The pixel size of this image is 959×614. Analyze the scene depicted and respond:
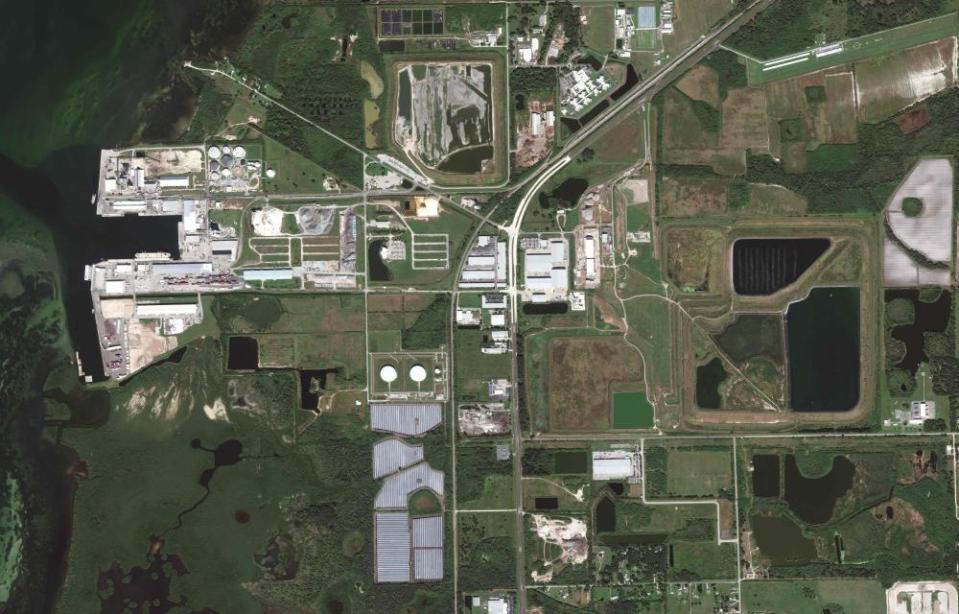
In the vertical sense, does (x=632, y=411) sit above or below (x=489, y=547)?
above

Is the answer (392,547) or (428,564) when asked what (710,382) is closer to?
(428,564)

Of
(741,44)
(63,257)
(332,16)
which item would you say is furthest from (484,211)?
(63,257)

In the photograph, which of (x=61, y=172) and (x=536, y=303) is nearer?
(x=536, y=303)

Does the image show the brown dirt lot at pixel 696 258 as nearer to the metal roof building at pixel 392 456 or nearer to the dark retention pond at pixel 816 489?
the dark retention pond at pixel 816 489

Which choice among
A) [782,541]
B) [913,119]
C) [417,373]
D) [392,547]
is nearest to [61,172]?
[417,373]

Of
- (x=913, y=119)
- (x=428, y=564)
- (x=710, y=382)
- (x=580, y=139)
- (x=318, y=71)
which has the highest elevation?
(x=318, y=71)
